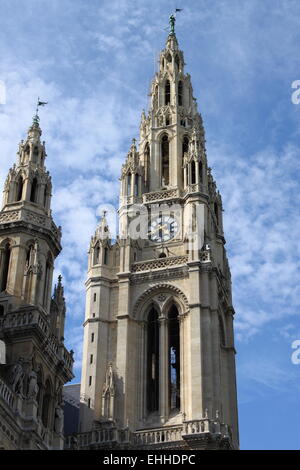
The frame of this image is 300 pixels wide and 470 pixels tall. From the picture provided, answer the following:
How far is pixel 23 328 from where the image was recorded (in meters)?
38.1

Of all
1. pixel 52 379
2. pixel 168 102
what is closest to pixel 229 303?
pixel 168 102

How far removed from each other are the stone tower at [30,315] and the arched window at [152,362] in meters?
13.6

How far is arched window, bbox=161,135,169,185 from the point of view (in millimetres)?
67419

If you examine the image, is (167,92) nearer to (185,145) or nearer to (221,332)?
(185,145)

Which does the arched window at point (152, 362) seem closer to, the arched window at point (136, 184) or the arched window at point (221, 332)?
the arched window at point (221, 332)

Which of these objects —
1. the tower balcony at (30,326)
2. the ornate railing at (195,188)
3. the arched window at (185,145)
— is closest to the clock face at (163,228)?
the ornate railing at (195,188)

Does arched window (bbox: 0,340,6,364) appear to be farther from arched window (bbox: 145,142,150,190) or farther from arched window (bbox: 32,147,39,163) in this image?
arched window (bbox: 145,142,150,190)

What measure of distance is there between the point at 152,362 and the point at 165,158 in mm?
18427

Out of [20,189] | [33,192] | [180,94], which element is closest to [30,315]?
[33,192]

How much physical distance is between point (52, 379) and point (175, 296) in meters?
18.8

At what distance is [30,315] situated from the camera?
38.5 meters

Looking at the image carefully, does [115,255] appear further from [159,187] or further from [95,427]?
[95,427]

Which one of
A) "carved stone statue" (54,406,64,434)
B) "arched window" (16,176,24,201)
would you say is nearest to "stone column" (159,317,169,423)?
"carved stone statue" (54,406,64,434)

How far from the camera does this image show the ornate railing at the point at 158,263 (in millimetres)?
59000
